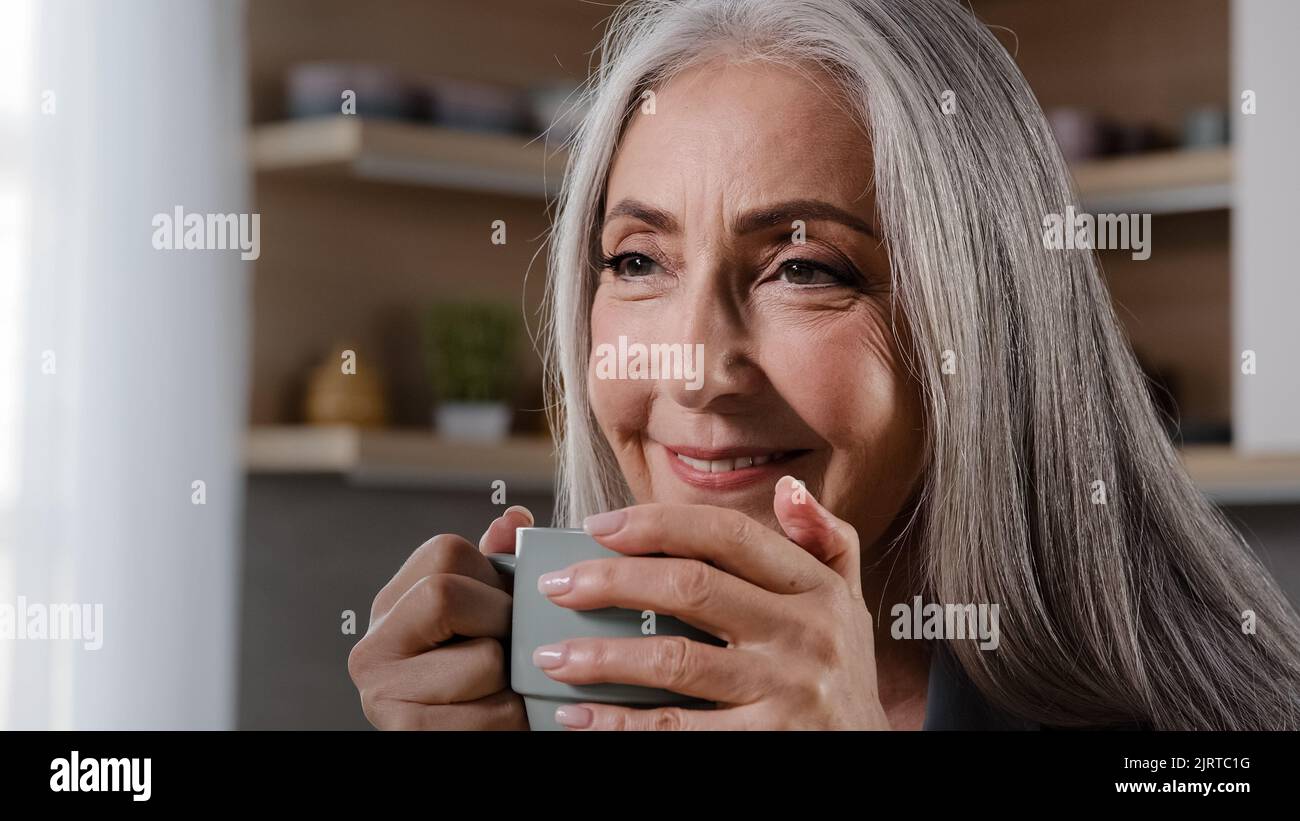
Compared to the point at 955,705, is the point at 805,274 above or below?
Answer: above

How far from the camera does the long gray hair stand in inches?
19.3

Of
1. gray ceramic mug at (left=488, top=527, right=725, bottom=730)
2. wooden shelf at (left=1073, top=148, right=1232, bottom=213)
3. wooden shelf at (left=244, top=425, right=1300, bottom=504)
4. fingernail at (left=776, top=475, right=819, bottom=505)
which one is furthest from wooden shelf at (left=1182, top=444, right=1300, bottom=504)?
gray ceramic mug at (left=488, top=527, right=725, bottom=730)

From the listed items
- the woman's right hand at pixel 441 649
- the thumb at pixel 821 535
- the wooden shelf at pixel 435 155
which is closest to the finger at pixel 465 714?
the woman's right hand at pixel 441 649

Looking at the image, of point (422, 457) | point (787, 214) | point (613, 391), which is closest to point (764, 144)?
point (787, 214)

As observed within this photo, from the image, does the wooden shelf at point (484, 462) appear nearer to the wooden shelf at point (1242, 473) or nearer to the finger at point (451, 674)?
the wooden shelf at point (1242, 473)

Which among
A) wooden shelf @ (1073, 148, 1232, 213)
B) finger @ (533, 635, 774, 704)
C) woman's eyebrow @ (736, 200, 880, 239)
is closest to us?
finger @ (533, 635, 774, 704)

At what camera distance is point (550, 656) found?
1.19 feet

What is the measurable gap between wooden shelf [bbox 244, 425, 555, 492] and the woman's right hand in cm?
15

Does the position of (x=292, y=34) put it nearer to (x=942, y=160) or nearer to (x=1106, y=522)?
(x=942, y=160)

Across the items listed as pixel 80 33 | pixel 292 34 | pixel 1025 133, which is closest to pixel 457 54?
pixel 292 34

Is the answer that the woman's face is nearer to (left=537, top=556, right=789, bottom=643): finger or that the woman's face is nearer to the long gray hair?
the long gray hair

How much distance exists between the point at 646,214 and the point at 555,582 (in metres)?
0.20

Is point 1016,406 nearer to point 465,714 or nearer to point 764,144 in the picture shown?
point 764,144
